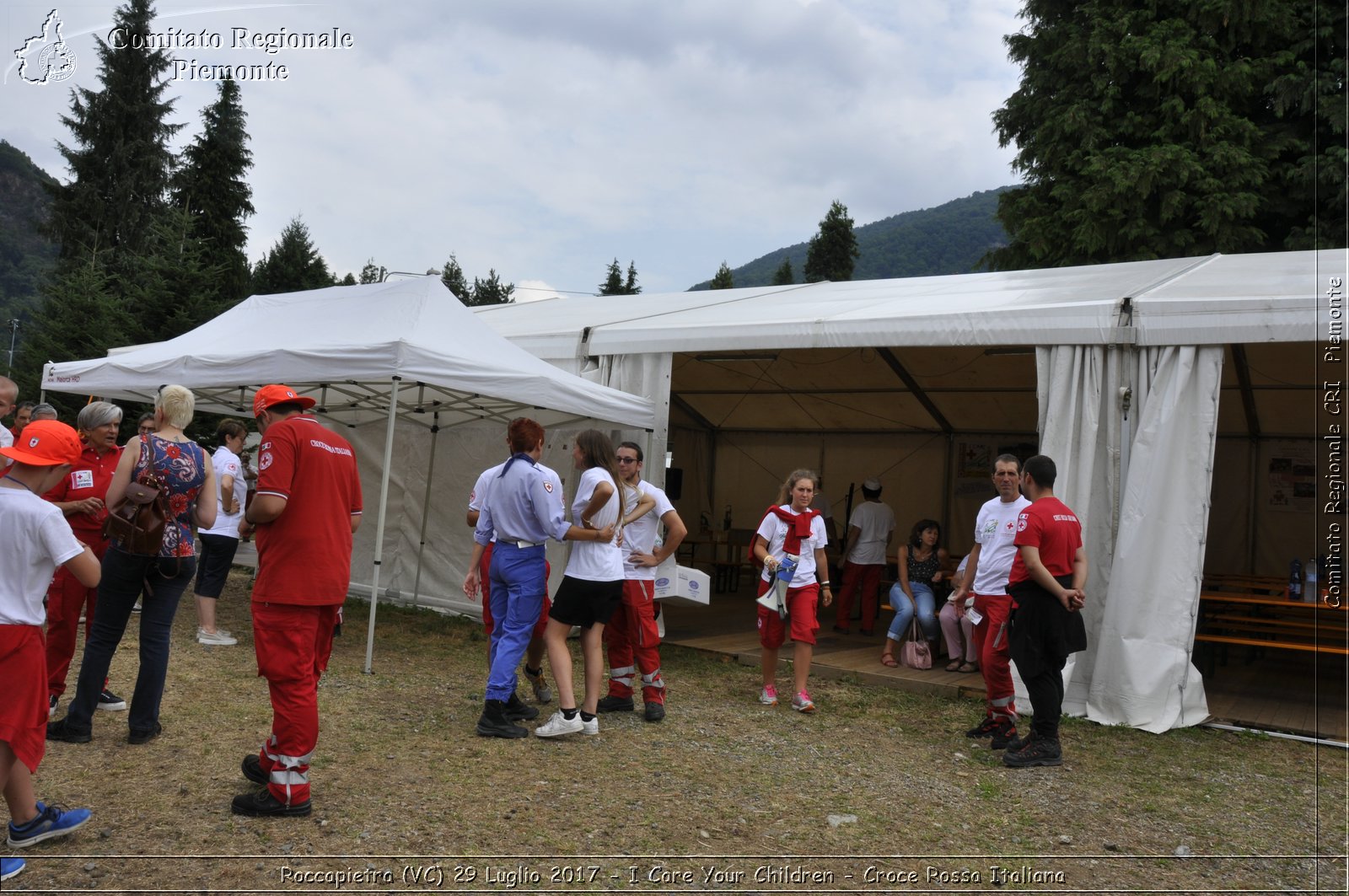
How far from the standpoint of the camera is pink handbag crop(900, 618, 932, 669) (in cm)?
766

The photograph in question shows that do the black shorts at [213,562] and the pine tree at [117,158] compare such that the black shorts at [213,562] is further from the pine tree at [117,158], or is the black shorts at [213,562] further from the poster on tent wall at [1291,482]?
the pine tree at [117,158]

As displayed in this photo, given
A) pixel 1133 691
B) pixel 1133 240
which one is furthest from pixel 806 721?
pixel 1133 240

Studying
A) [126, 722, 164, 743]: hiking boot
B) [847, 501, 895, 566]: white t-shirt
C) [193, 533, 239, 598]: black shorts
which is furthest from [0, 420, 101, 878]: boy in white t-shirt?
[847, 501, 895, 566]: white t-shirt

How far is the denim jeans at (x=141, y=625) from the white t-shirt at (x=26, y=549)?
51.6 inches

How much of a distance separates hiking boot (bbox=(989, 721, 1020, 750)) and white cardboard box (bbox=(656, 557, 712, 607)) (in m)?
2.18

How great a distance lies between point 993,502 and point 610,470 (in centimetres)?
229

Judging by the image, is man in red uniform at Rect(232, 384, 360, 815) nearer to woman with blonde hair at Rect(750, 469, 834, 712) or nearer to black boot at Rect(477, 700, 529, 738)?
black boot at Rect(477, 700, 529, 738)

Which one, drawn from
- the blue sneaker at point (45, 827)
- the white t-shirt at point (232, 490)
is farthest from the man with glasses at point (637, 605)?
the blue sneaker at point (45, 827)

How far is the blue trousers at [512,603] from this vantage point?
16.4 ft

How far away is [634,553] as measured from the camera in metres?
5.74

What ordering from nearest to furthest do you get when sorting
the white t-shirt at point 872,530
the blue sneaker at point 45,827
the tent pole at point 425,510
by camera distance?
the blue sneaker at point 45,827 → the white t-shirt at point 872,530 → the tent pole at point 425,510

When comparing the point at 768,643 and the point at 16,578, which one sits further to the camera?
the point at 768,643

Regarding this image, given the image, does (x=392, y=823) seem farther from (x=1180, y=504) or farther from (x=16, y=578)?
(x=1180, y=504)

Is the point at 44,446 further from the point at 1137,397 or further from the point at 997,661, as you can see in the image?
the point at 1137,397
